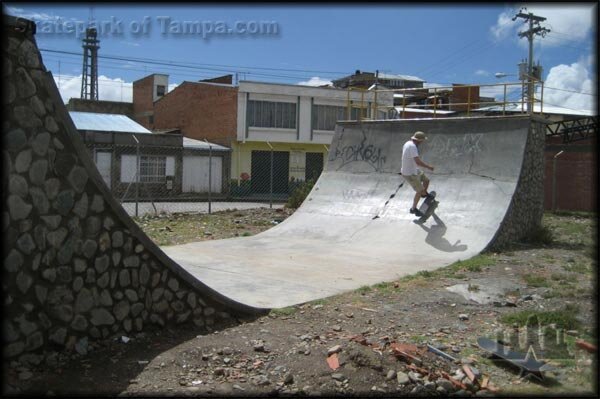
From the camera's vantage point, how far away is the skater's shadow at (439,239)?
1108 centimetres

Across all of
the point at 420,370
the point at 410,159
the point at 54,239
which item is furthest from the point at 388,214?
the point at 54,239

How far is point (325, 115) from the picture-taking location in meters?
39.2

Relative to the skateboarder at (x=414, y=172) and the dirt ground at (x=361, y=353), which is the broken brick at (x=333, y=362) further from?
the skateboarder at (x=414, y=172)

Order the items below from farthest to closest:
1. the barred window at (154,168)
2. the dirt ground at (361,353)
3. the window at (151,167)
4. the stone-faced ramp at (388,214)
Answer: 1. the barred window at (154,168)
2. the window at (151,167)
3. the stone-faced ramp at (388,214)
4. the dirt ground at (361,353)

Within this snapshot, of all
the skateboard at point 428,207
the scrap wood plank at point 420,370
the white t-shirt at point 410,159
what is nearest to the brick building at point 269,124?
the white t-shirt at point 410,159

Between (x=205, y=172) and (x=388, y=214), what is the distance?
21054mm

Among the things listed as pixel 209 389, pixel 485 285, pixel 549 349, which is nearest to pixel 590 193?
pixel 485 285

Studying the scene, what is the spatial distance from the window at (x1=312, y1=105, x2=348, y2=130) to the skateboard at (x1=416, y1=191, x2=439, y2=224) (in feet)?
88.3

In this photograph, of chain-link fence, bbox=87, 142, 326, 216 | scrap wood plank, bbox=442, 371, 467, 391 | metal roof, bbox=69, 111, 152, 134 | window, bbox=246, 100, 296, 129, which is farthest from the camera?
window, bbox=246, 100, 296, 129

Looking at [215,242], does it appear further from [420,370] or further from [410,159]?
[420,370]

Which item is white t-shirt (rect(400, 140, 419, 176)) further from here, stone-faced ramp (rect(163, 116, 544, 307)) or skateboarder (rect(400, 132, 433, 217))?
stone-faced ramp (rect(163, 116, 544, 307))

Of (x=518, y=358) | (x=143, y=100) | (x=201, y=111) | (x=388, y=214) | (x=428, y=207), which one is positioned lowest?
(x=518, y=358)

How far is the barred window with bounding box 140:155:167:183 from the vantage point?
30.3 m

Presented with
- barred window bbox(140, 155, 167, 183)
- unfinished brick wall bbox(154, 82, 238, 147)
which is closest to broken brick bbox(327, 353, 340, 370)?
barred window bbox(140, 155, 167, 183)
